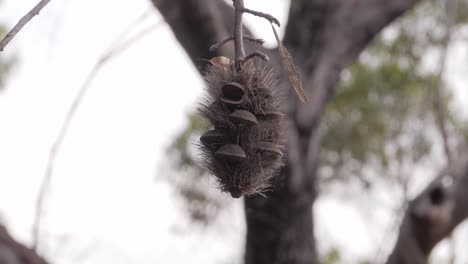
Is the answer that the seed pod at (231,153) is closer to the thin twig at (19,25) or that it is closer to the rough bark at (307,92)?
the thin twig at (19,25)

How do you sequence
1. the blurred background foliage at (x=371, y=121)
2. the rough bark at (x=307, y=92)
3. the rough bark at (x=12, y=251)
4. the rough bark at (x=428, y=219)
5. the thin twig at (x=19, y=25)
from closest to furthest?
the thin twig at (x=19, y=25) < the rough bark at (x=12, y=251) < the rough bark at (x=307, y=92) < the rough bark at (x=428, y=219) < the blurred background foliage at (x=371, y=121)

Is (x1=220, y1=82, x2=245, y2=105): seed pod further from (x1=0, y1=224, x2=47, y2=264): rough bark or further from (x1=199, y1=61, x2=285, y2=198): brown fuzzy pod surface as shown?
(x1=0, y1=224, x2=47, y2=264): rough bark

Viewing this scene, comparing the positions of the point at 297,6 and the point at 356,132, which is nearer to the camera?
the point at 297,6

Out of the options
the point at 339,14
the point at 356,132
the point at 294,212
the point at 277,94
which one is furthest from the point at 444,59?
the point at 356,132

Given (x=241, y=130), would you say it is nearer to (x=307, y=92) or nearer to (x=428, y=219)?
(x=307, y=92)

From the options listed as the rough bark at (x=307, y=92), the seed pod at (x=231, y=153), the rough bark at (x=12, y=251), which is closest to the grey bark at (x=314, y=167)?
the rough bark at (x=307, y=92)

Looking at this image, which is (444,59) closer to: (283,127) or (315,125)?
(315,125)

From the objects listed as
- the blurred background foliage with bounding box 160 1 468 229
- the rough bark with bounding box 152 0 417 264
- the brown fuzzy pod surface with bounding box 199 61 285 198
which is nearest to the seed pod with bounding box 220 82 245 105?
the brown fuzzy pod surface with bounding box 199 61 285 198
